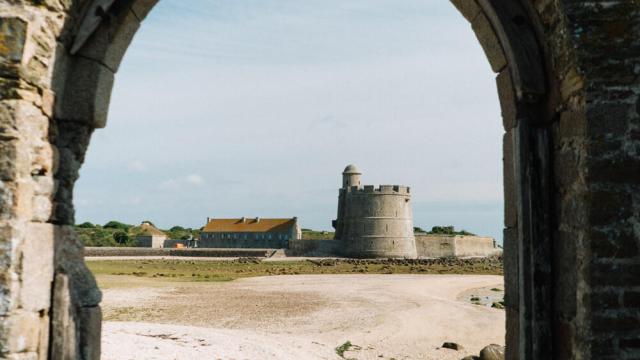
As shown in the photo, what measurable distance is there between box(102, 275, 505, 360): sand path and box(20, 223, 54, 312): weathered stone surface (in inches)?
146

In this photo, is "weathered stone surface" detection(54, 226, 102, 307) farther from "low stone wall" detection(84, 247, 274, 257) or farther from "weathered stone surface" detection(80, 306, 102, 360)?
"low stone wall" detection(84, 247, 274, 257)

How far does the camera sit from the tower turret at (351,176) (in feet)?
154

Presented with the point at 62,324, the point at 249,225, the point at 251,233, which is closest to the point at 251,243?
the point at 251,233

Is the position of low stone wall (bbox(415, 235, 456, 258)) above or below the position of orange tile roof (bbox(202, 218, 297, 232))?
below

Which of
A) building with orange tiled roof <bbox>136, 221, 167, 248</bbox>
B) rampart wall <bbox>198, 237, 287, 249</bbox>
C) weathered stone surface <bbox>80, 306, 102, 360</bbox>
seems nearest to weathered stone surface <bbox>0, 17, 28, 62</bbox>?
weathered stone surface <bbox>80, 306, 102, 360</bbox>

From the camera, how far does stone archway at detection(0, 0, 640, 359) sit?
3234 millimetres

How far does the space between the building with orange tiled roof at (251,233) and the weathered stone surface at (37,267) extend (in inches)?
1919

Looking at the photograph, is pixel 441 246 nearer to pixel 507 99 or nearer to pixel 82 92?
pixel 507 99

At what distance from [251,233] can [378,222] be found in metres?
16.1

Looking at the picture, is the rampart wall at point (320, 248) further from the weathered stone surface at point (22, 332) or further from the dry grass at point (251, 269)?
the weathered stone surface at point (22, 332)

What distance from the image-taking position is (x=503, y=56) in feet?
13.2

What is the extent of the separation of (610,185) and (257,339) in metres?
7.19

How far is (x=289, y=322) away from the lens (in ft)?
42.3

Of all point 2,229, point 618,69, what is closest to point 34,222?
point 2,229
